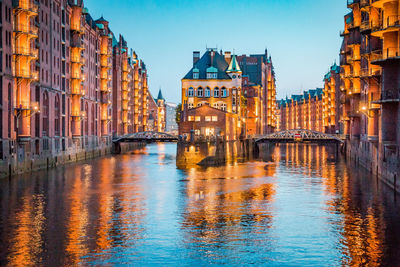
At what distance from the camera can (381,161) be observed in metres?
58.7

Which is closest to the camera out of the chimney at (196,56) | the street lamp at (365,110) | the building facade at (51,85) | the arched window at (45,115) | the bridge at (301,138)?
the street lamp at (365,110)

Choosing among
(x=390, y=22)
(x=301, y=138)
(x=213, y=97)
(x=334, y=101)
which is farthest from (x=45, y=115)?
(x=334, y=101)

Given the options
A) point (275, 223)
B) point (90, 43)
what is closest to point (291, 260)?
point (275, 223)

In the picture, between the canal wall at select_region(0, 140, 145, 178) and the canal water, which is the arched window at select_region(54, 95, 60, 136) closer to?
the canal wall at select_region(0, 140, 145, 178)

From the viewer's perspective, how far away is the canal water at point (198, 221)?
29.4 m

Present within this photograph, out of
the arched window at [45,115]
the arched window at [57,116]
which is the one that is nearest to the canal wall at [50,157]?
the arched window at [45,115]

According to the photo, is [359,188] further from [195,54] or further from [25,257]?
[195,54]

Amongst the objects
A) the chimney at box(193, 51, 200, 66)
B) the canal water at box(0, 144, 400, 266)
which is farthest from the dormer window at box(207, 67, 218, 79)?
the canal water at box(0, 144, 400, 266)

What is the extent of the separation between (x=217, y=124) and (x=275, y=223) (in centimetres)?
6202

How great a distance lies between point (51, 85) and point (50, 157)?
417 inches

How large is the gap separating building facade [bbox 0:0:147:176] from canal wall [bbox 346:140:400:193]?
3907 cm

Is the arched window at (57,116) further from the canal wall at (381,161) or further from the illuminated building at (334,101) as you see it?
the illuminated building at (334,101)

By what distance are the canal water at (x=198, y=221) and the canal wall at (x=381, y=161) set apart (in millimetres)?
1504

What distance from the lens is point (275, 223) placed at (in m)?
37.7
